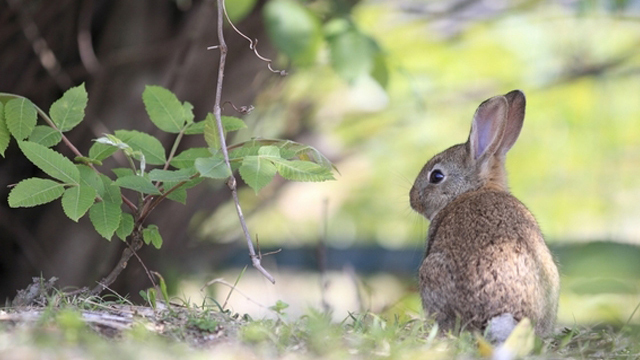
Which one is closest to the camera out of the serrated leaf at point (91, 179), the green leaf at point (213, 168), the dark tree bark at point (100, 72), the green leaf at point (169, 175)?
the green leaf at point (213, 168)

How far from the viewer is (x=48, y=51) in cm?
630

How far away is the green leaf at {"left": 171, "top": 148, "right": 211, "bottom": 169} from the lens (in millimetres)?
3737

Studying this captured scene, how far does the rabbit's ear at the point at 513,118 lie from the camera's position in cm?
528

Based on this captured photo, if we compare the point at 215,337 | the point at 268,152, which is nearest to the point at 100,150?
the point at 268,152

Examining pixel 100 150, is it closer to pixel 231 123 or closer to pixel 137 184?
pixel 137 184

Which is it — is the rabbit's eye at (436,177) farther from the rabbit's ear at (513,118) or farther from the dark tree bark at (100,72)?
the dark tree bark at (100,72)

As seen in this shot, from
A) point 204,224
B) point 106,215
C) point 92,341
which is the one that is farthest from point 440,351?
point 204,224

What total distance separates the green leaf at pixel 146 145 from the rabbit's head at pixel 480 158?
2390mm

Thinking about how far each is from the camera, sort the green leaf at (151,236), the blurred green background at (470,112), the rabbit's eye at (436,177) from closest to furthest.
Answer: the green leaf at (151,236), the rabbit's eye at (436,177), the blurred green background at (470,112)

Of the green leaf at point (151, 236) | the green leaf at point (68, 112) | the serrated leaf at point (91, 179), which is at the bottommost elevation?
the green leaf at point (151, 236)

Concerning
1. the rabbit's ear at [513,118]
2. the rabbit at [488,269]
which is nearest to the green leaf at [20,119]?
the rabbit at [488,269]

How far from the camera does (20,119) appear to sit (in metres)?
3.57

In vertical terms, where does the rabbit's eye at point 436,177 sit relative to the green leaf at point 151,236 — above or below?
above

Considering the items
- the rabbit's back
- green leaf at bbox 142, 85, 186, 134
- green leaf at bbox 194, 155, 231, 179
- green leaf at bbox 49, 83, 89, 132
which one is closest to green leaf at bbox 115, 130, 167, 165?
green leaf at bbox 142, 85, 186, 134
